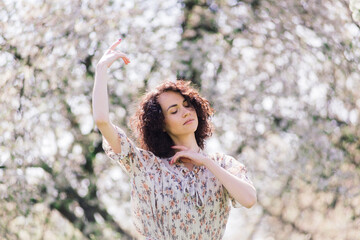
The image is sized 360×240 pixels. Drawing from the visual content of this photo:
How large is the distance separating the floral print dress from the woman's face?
13 cm

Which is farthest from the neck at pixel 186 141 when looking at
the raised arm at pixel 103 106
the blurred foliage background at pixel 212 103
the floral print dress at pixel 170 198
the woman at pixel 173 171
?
the blurred foliage background at pixel 212 103

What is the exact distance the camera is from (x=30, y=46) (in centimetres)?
371

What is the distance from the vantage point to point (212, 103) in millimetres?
3867

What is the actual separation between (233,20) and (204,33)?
217 mm

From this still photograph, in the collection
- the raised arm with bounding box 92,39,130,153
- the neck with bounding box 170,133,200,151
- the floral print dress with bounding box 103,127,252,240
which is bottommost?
the floral print dress with bounding box 103,127,252,240

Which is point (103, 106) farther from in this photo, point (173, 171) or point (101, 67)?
point (173, 171)

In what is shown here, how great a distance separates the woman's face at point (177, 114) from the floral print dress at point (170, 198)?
13cm

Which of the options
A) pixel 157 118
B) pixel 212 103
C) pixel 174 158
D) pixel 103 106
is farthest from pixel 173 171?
pixel 212 103

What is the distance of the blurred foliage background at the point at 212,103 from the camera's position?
3641 mm

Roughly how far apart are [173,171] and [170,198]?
11cm

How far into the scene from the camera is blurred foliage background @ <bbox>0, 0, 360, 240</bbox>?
3641 mm

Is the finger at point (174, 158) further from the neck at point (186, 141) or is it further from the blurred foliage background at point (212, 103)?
the blurred foliage background at point (212, 103)

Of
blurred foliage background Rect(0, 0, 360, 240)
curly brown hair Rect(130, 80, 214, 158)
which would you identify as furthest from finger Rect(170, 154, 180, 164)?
blurred foliage background Rect(0, 0, 360, 240)

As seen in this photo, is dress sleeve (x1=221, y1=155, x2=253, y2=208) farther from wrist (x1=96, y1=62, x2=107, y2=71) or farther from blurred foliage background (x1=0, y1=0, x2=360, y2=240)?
blurred foliage background (x1=0, y1=0, x2=360, y2=240)
